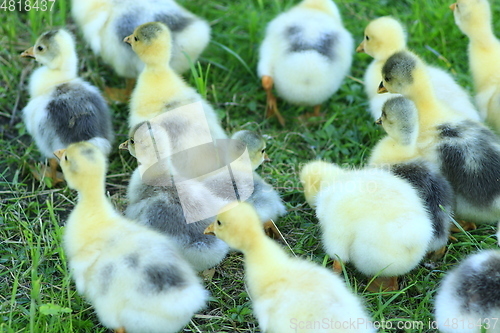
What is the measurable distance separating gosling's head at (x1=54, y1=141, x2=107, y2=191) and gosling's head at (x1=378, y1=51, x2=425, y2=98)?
4.98ft

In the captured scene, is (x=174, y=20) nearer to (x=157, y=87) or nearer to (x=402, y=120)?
(x=157, y=87)

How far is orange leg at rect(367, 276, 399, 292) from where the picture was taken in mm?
2787

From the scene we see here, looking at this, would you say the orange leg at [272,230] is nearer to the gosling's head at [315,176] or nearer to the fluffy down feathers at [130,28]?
the gosling's head at [315,176]

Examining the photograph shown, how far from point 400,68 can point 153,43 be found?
125 cm

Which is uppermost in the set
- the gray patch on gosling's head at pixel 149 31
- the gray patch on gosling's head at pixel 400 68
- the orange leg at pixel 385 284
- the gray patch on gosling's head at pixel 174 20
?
the gray patch on gosling's head at pixel 149 31

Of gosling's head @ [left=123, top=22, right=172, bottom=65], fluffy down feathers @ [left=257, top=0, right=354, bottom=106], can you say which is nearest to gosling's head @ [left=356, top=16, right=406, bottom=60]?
fluffy down feathers @ [left=257, top=0, right=354, bottom=106]

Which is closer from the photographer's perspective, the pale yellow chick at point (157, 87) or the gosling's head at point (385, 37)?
the pale yellow chick at point (157, 87)

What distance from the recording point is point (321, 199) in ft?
9.30

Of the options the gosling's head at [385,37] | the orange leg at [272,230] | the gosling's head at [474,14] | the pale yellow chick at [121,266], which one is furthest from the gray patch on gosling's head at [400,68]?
the pale yellow chick at [121,266]

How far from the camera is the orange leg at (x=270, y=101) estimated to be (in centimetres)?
380

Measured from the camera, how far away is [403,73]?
3160 mm

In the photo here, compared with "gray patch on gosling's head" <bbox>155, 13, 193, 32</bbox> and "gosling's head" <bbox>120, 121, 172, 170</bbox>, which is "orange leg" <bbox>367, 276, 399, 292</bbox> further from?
"gray patch on gosling's head" <bbox>155, 13, 193, 32</bbox>

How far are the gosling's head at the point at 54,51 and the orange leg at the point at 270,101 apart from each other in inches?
44.2

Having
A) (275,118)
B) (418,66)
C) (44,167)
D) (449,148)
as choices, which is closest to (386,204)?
(449,148)
